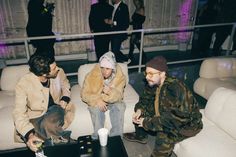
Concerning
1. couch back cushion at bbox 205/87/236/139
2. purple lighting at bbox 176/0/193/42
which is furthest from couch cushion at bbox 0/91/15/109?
purple lighting at bbox 176/0/193/42

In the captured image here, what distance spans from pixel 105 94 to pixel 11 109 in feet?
4.48

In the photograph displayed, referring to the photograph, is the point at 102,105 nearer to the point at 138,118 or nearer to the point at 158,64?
→ the point at 138,118

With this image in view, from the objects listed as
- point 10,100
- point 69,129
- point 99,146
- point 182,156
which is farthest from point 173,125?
point 10,100

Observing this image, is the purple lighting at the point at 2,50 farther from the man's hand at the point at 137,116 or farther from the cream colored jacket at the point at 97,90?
the man's hand at the point at 137,116

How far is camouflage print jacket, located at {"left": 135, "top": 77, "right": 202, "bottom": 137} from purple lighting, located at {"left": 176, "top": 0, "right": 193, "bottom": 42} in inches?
190

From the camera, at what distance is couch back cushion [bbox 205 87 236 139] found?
2.71 meters

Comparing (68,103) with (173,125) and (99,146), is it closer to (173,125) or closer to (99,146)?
(99,146)

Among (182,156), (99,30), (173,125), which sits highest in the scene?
(99,30)

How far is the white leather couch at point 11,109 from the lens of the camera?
9.68 ft

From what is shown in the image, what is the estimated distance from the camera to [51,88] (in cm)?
296

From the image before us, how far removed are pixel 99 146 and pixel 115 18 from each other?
3.40 meters

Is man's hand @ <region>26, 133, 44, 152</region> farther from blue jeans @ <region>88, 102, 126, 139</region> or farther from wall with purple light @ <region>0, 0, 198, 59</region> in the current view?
wall with purple light @ <region>0, 0, 198, 59</region>

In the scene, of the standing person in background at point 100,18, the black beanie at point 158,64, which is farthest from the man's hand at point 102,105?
the standing person in background at point 100,18

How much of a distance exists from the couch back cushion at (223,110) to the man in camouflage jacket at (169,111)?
1.21ft
